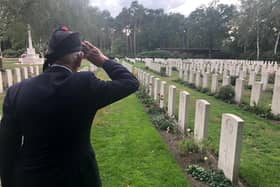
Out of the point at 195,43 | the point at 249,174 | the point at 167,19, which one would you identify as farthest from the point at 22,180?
the point at 167,19

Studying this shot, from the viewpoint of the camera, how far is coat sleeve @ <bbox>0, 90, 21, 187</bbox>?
1487 mm

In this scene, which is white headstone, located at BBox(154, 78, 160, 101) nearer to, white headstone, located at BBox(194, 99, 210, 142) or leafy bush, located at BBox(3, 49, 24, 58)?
white headstone, located at BBox(194, 99, 210, 142)

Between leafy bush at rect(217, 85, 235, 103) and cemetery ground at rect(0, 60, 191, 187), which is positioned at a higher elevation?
leafy bush at rect(217, 85, 235, 103)

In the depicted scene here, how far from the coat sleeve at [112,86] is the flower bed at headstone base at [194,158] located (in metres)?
2.30

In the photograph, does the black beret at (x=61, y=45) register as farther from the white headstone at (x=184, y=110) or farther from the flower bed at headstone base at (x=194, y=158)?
the white headstone at (x=184, y=110)

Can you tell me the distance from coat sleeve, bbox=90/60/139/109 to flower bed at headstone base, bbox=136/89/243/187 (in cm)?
230

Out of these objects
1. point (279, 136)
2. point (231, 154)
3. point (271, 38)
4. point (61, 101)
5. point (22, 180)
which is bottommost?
point (279, 136)

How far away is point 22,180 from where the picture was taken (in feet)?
4.93

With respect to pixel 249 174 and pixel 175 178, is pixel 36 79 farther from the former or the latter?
pixel 249 174

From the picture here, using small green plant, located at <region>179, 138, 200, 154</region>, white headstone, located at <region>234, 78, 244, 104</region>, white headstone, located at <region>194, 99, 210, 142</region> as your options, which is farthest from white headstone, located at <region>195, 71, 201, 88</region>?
small green plant, located at <region>179, 138, 200, 154</region>

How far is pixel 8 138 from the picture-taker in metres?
1.51

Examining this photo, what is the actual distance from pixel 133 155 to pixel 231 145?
160cm

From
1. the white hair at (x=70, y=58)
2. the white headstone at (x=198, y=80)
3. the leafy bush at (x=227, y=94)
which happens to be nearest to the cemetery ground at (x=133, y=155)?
the white hair at (x=70, y=58)

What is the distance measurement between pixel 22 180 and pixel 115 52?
60.9 m
